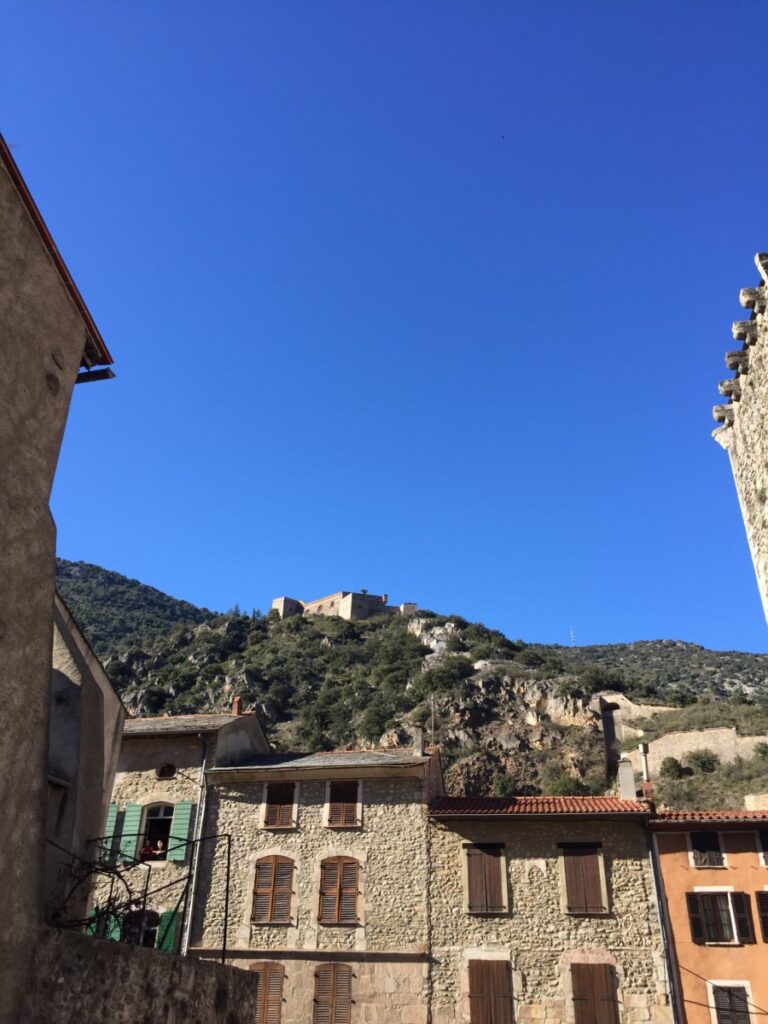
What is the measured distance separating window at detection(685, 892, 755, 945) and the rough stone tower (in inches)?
400

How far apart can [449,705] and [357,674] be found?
17.3 meters

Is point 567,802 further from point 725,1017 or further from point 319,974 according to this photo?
point 319,974

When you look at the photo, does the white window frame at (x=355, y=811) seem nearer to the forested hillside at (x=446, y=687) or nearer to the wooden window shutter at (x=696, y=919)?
the wooden window shutter at (x=696, y=919)

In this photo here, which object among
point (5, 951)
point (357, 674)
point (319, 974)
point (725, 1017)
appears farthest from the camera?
point (357, 674)

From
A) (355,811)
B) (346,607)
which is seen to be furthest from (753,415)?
(346,607)

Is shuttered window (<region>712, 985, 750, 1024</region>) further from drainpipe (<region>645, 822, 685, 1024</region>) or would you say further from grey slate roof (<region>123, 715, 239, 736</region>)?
grey slate roof (<region>123, 715, 239, 736</region>)

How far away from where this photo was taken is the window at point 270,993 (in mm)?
20156

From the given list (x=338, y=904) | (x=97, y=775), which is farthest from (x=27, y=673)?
(x=338, y=904)

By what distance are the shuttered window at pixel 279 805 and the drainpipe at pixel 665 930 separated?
9.89m

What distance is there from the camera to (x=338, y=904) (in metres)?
21.4

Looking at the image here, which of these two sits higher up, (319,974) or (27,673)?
(27,673)

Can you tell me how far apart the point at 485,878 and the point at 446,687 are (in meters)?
52.5

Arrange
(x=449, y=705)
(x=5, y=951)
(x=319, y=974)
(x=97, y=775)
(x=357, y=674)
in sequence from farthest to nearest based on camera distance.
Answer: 1. (x=357, y=674)
2. (x=449, y=705)
3. (x=319, y=974)
4. (x=97, y=775)
5. (x=5, y=951)

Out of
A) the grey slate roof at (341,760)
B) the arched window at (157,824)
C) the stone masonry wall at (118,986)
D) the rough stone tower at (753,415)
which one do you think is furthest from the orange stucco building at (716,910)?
the arched window at (157,824)
